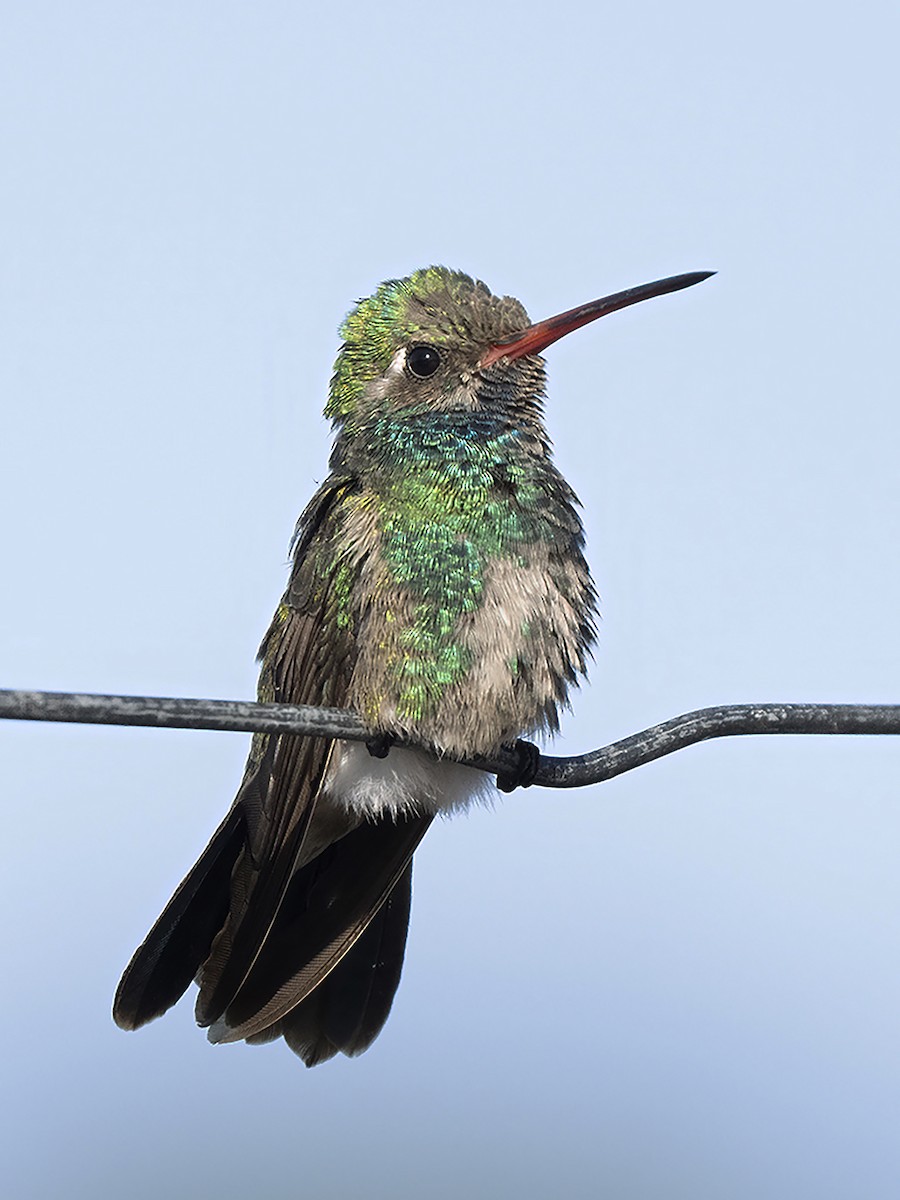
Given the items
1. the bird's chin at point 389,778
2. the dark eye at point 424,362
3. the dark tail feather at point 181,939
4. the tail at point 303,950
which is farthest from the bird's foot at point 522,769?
the dark eye at point 424,362

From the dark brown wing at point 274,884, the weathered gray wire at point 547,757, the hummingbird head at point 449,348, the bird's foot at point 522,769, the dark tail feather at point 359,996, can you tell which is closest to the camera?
the weathered gray wire at point 547,757

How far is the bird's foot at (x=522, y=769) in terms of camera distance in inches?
158

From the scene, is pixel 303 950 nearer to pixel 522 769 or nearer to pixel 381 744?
pixel 381 744

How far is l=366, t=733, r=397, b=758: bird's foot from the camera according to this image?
13.2ft

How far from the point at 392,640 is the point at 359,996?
1483mm

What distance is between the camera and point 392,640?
402 centimetres

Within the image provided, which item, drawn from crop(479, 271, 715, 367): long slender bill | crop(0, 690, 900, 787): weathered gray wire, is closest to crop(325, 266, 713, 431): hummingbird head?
crop(479, 271, 715, 367): long slender bill

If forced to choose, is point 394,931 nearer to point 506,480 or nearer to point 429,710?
point 429,710

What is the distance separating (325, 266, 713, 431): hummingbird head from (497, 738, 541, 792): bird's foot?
2.95 feet

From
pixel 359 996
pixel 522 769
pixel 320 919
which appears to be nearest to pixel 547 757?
pixel 522 769

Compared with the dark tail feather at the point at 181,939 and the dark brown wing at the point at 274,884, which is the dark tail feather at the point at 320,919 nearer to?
the dark brown wing at the point at 274,884

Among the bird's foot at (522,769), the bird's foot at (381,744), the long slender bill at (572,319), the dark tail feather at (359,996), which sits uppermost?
the long slender bill at (572,319)

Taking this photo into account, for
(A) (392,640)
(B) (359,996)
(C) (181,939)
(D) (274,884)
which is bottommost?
(B) (359,996)

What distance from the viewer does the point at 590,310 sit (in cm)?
432
